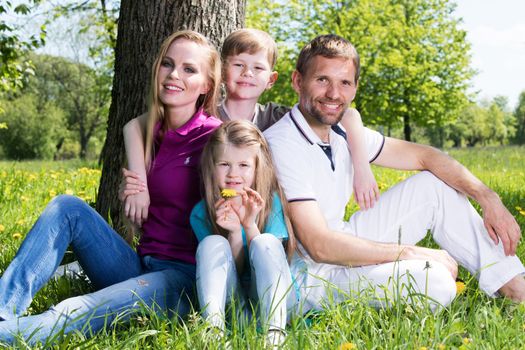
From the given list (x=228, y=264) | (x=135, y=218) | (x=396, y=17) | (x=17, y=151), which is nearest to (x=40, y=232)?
(x=135, y=218)

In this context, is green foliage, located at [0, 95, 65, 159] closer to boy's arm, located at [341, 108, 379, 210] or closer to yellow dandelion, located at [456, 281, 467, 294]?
boy's arm, located at [341, 108, 379, 210]

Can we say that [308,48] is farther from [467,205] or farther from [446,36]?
[446,36]

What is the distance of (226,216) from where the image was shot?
2701 millimetres

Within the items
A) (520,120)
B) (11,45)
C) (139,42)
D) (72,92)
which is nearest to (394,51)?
(11,45)

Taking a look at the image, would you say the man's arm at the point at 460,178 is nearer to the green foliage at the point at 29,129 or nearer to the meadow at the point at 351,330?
the meadow at the point at 351,330

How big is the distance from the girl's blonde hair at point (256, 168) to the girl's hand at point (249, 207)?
0.31 feet

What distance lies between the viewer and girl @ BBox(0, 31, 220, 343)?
8.43 ft

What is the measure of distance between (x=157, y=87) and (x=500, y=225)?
5.88 feet

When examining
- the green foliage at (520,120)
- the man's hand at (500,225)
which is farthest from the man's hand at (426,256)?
the green foliage at (520,120)

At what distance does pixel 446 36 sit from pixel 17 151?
3382cm

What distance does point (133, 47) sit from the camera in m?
4.28

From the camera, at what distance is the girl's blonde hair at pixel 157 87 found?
313 cm

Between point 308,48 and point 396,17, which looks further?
point 396,17

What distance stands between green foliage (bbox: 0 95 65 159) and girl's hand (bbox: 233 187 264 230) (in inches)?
1876
